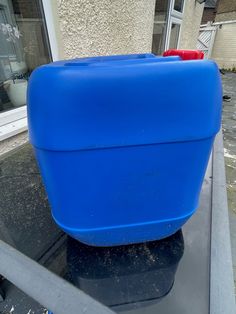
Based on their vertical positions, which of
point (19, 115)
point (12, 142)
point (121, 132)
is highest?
point (121, 132)

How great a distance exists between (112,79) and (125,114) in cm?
7

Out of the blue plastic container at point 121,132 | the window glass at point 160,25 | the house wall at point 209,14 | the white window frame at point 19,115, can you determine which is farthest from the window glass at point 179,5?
the house wall at point 209,14

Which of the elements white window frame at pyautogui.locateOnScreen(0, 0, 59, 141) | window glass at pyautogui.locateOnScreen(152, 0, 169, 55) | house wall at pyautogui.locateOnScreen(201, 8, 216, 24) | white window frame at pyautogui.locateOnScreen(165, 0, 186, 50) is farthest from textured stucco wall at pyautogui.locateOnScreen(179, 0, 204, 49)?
house wall at pyautogui.locateOnScreen(201, 8, 216, 24)

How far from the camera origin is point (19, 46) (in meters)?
1.58

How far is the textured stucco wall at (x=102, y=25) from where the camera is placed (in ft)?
5.31

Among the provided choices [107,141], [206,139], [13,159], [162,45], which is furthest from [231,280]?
[162,45]

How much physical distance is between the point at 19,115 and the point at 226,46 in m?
13.8

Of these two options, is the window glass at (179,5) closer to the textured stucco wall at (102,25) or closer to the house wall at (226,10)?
the textured stucco wall at (102,25)

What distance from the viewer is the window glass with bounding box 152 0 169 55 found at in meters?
3.27

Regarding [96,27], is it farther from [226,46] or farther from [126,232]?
[226,46]

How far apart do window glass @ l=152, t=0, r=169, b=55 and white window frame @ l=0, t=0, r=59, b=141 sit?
2304 mm

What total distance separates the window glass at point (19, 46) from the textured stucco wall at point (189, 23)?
3505 millimetres

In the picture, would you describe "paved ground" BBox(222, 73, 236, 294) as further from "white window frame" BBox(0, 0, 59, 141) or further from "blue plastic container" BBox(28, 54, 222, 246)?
"white window frame" BBox(0, 0, 59, 141)

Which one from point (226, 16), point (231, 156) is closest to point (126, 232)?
point (231, 156)
